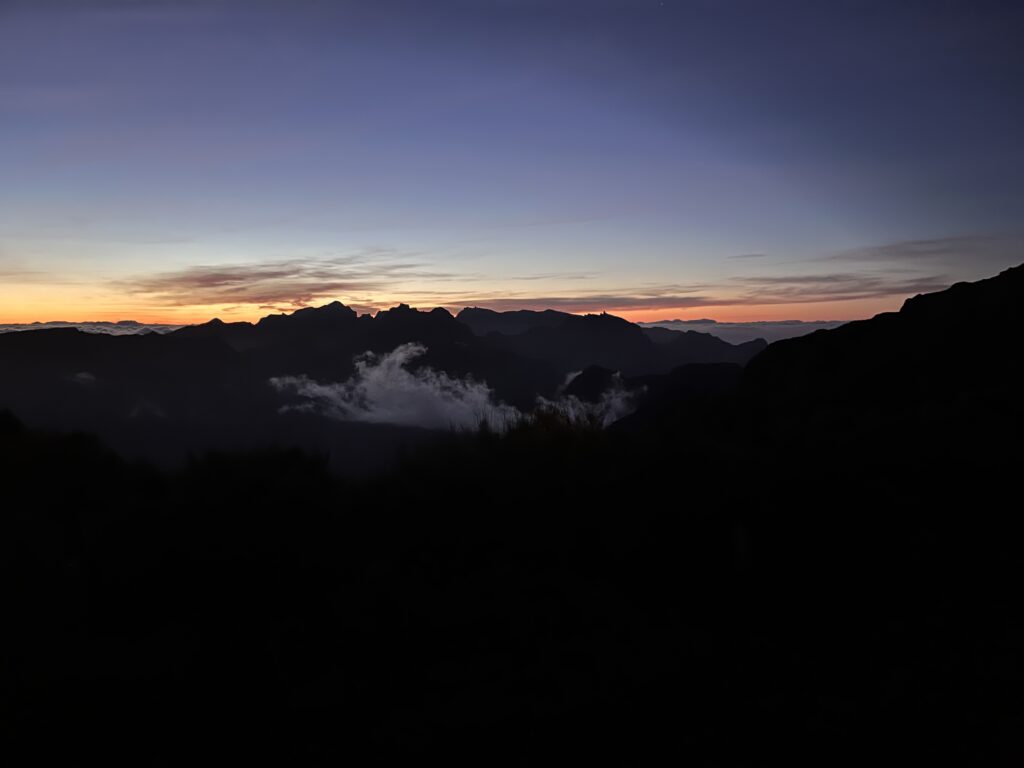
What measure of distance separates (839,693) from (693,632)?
115 cm

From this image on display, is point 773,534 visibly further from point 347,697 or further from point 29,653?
point 29,653

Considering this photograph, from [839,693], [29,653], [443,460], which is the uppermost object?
[443,460]

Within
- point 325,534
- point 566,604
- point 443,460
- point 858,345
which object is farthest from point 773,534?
point 858,345

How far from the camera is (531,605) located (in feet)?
18.1

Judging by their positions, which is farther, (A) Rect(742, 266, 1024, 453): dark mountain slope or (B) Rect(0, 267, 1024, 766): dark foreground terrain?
(A) Rect(742, 266, 1024, 453): dark mountain slope

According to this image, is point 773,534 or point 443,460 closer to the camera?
point 773,534

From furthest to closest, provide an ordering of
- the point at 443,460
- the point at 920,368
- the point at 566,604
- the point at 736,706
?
the point at 920,368
the point at 443,460
the point at 566,604
the point at 736,706

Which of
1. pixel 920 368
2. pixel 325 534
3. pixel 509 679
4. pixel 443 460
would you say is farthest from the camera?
pixel 920 368

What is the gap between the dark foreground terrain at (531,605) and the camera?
13.4ft

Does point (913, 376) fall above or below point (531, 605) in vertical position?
below

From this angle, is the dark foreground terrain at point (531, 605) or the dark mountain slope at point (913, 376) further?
the dark mountain slope at point (913, 376)

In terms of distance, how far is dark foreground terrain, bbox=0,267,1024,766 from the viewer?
4.09 meters

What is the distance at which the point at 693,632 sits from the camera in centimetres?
523

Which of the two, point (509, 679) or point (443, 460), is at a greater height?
point (443, 460)
